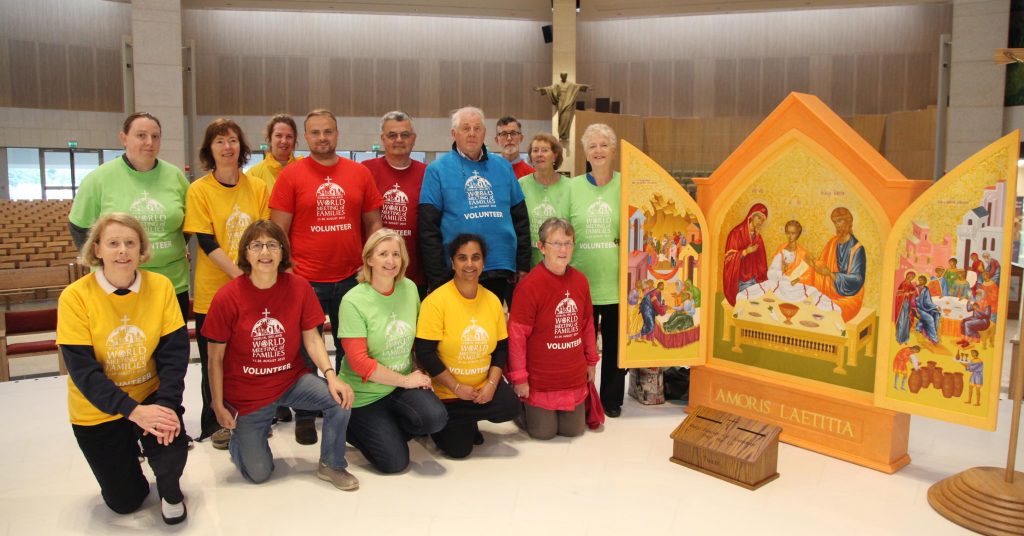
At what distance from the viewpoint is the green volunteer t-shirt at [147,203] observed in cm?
372

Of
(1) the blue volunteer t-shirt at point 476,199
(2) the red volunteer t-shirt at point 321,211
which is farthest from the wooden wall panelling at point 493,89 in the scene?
(2) the red volunteer t-shirt at point 321,211

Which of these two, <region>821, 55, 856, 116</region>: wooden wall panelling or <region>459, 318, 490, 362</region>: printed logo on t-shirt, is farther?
<region>821, 55, 856, 116</region>: wooden wall panelling

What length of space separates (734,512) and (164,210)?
3.37 meters

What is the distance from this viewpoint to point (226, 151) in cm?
382

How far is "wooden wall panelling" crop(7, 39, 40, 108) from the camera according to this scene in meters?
16.5

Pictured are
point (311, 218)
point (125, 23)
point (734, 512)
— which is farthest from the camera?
point (125, 23)

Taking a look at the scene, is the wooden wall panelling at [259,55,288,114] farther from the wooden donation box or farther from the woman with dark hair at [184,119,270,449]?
the wooden donation box

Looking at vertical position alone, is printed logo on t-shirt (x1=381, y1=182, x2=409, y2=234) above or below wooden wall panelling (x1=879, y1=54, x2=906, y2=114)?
below

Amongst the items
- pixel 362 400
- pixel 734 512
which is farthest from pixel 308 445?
pixel 734 512

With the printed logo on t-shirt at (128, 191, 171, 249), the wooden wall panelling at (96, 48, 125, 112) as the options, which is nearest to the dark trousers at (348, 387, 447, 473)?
the printed logo on t-shirt at (128, 191, 171, 249)

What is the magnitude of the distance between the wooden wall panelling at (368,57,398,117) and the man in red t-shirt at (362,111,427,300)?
559 inches

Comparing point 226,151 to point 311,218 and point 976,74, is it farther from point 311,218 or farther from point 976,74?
point 976,74

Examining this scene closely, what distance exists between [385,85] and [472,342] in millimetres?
15448

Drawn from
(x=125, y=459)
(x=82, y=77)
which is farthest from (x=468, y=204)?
(x=82, y=77)
